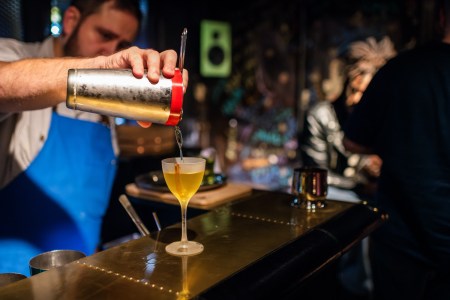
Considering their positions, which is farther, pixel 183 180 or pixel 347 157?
pixel 347 157

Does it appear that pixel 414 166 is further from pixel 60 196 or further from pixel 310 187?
pixel 60 196

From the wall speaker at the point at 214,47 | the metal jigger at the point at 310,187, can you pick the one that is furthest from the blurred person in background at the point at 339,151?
the metal jigger at the point at 310,187

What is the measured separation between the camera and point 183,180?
1229 mm

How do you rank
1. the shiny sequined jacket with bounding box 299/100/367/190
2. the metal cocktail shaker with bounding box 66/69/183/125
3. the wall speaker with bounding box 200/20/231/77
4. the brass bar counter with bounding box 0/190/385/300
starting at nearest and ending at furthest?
the brass bar counter with bounding box 0/190/385/300 → the metal cocktail shaker with bounding box 66/69/183/125 → the shiny sequined jacket with bounding box 299/100/367/190 → the wall speaker with bounding box 200/20/231/77

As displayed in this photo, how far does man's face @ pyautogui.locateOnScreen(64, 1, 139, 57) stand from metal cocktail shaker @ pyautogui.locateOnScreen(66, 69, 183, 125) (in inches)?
40.0

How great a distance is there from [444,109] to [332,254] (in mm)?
1009

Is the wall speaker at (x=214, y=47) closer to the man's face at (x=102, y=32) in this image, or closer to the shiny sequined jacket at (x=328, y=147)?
the shiny sequined jacket at (x=328, y=147)

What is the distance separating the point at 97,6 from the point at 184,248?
4.71 feet

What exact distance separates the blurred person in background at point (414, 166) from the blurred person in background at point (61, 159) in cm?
132

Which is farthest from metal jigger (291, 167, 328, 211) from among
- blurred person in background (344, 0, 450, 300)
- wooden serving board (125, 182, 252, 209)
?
blurred person in background (344, 0, 450, 300)

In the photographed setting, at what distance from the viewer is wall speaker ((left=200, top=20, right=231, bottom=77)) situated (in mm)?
6035

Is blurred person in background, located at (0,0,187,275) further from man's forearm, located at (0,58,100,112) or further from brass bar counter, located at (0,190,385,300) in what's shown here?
brass bar counter, located at (0,190,385,300)

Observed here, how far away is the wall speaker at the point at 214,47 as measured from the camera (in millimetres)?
6035

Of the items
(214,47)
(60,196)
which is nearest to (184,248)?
(60,196)
